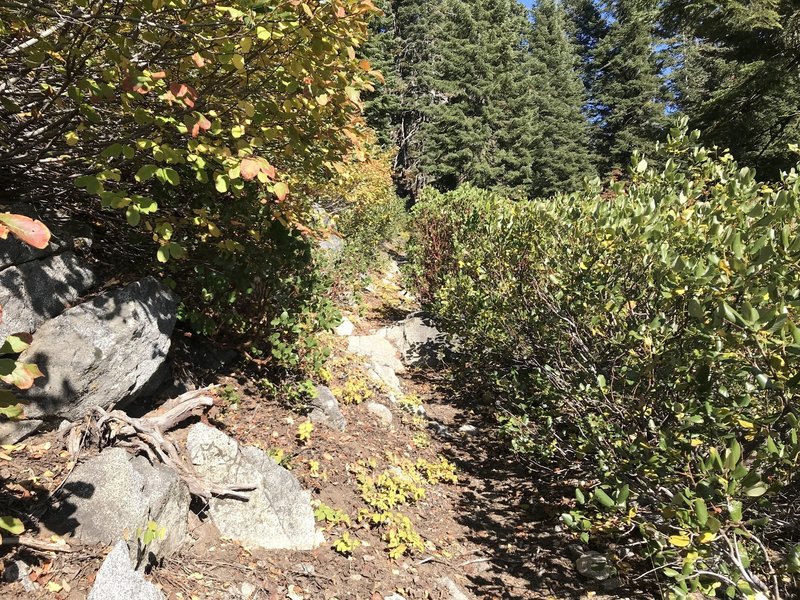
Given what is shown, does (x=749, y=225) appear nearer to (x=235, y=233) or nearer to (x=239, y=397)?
(x=235, y=233)

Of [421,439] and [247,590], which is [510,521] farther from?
[247,590]

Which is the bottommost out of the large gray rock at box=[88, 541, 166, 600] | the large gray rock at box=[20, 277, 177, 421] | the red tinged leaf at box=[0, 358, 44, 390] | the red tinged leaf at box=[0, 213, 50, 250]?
the large gray rock at box=[88, 541, 166, 600]

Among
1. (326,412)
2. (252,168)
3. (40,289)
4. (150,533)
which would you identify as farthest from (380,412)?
(252,168)

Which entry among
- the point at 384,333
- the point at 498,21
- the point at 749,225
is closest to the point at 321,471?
the point at 749,225

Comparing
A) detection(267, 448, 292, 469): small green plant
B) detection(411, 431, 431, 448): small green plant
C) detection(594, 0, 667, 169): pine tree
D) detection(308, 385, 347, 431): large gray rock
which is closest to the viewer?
detection(267, 448, 292, 469): small green plant

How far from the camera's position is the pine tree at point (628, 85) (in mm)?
26781

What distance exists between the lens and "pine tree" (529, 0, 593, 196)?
2817 centimetres

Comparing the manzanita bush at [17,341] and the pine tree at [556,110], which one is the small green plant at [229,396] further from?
the pine tree at [556,110]

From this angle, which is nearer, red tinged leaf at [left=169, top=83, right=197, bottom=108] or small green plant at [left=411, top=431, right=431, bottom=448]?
red tinged leaf at [left=169, top=83, right=197, bottom=108]

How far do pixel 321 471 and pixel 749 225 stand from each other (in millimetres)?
3703

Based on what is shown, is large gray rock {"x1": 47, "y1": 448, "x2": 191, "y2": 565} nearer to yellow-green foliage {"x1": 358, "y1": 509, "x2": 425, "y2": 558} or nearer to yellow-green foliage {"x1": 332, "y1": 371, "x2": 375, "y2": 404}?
yellow-green foliage {"x1": 358, "y1": 509, "x2": 425, "y2": 558}

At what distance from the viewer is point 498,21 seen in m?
24.9

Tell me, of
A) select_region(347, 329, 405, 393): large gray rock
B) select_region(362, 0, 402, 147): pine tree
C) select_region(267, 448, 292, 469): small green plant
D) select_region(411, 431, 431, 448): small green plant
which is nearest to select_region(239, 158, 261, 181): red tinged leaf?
select_region(267, 448, 292, 469): small green plant

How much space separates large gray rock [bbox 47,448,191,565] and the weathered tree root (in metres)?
0.14
